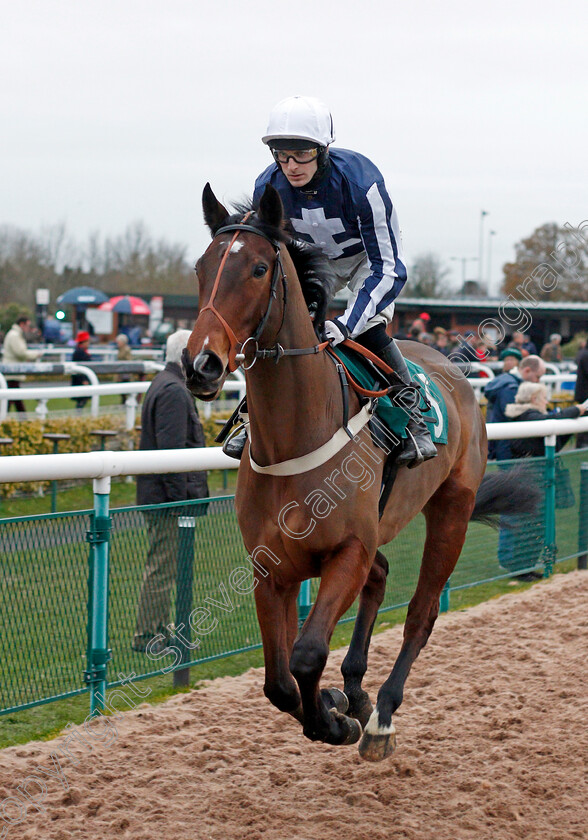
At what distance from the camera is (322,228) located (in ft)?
11.8

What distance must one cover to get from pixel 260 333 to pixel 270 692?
125cm

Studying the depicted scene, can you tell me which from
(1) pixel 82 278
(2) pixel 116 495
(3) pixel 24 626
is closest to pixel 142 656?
(3) pixel 24 626

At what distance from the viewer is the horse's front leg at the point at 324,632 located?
3029 millimetres

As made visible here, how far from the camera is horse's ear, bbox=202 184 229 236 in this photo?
9.62 feet

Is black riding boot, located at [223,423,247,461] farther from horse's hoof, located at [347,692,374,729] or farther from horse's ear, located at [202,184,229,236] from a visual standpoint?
horse's hoof, located at [347,692,374,729]

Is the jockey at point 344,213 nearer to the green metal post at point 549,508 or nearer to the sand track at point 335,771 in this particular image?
the sand track at point 335,771

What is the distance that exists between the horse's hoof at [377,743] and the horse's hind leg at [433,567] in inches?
6.9

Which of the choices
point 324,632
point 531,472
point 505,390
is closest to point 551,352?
point 505,390

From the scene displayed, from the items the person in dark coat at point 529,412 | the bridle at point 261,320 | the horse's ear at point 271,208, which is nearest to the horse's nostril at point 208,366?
the bridle at point 261,320

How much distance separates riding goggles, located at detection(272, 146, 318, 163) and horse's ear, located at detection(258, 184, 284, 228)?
0.46 metres

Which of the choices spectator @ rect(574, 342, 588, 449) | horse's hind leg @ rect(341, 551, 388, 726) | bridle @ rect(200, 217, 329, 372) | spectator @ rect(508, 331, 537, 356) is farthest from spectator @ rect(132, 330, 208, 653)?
spectator @ rect(508, 331, 537, 356)

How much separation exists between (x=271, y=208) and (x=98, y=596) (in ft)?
6.05

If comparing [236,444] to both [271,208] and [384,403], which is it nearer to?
[384,403]

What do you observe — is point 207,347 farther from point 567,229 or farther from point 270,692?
point 567,229
